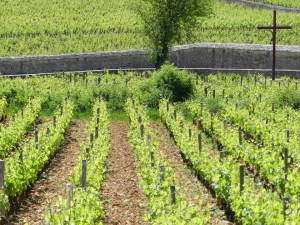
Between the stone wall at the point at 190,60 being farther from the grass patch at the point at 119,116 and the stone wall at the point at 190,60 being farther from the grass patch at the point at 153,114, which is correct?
the grass patch at the point at 119,116

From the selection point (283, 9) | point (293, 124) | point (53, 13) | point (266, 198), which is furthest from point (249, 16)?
point (266, 198)

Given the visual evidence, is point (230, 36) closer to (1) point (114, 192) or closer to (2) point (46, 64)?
(2) point (46, 64)

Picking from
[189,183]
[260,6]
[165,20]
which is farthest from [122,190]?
[260,6]

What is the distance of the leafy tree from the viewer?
36188mm

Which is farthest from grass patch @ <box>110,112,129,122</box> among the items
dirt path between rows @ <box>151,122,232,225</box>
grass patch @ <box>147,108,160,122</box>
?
dirt path between rows @ <box>151,122,232,225</box>

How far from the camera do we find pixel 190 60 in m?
39.3

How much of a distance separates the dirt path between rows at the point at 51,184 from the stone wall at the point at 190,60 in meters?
16.1

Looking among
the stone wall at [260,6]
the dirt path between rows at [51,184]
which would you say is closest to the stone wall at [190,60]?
the dirt path between rows at [51,184]

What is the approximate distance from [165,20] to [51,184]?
70.5 feet

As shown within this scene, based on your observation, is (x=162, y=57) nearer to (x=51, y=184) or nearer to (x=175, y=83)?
(x=175, y=83)

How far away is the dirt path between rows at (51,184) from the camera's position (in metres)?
13.2

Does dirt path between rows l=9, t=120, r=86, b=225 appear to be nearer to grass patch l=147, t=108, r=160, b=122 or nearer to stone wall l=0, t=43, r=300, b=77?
grass patch l=147, t=108, r=160, b=122

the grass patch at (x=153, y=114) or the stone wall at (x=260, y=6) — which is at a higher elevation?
the stone wall at (x=260, y=6)

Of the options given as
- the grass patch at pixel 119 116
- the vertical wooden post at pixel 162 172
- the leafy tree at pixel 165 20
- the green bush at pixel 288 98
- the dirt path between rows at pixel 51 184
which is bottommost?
the grass patch at pixel 119 116
